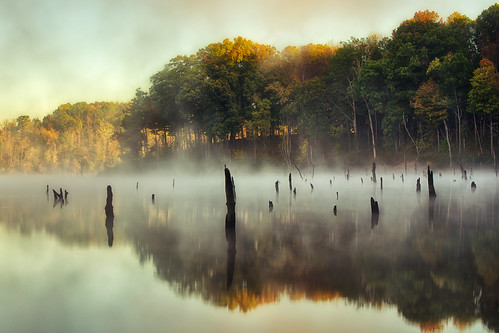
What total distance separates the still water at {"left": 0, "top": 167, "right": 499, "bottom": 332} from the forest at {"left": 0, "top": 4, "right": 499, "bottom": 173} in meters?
27.8

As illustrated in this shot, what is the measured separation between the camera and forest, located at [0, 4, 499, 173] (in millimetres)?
52812

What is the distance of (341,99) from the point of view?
6531 cm

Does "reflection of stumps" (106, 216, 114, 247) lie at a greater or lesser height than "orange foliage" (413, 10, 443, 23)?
lesser

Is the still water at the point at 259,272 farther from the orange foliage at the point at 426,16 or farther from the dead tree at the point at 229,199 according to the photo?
the orange foliage at the point at 426,16

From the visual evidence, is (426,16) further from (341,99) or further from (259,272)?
(259,272)

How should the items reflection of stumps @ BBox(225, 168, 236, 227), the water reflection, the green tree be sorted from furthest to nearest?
the green tree, the water reflection, reflection of stumps @ BBox(225, 168, 236, 227)

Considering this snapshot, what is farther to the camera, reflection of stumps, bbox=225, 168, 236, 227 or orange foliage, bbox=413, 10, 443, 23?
orange foliage, bbox=413, 10, 443, 23

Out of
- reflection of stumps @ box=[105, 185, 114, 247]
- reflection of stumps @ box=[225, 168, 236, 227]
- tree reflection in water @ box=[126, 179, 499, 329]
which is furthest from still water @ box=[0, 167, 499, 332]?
reflection of stumps @ box=[225, 168, 236, 227]

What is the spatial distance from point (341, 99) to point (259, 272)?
53903mm

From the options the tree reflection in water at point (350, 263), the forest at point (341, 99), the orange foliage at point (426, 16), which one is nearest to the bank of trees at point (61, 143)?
the forest at point (341, 99)

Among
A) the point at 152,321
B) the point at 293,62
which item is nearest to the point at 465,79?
the point at 293,62

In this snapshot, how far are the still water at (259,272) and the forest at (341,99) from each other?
1094 inches

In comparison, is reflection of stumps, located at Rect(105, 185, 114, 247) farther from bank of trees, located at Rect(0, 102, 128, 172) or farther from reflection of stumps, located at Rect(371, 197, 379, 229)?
bank of trees, located at Rect(0, 102, 128, 172)

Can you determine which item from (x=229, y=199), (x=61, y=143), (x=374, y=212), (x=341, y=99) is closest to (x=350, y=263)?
(x=229, y=199)
